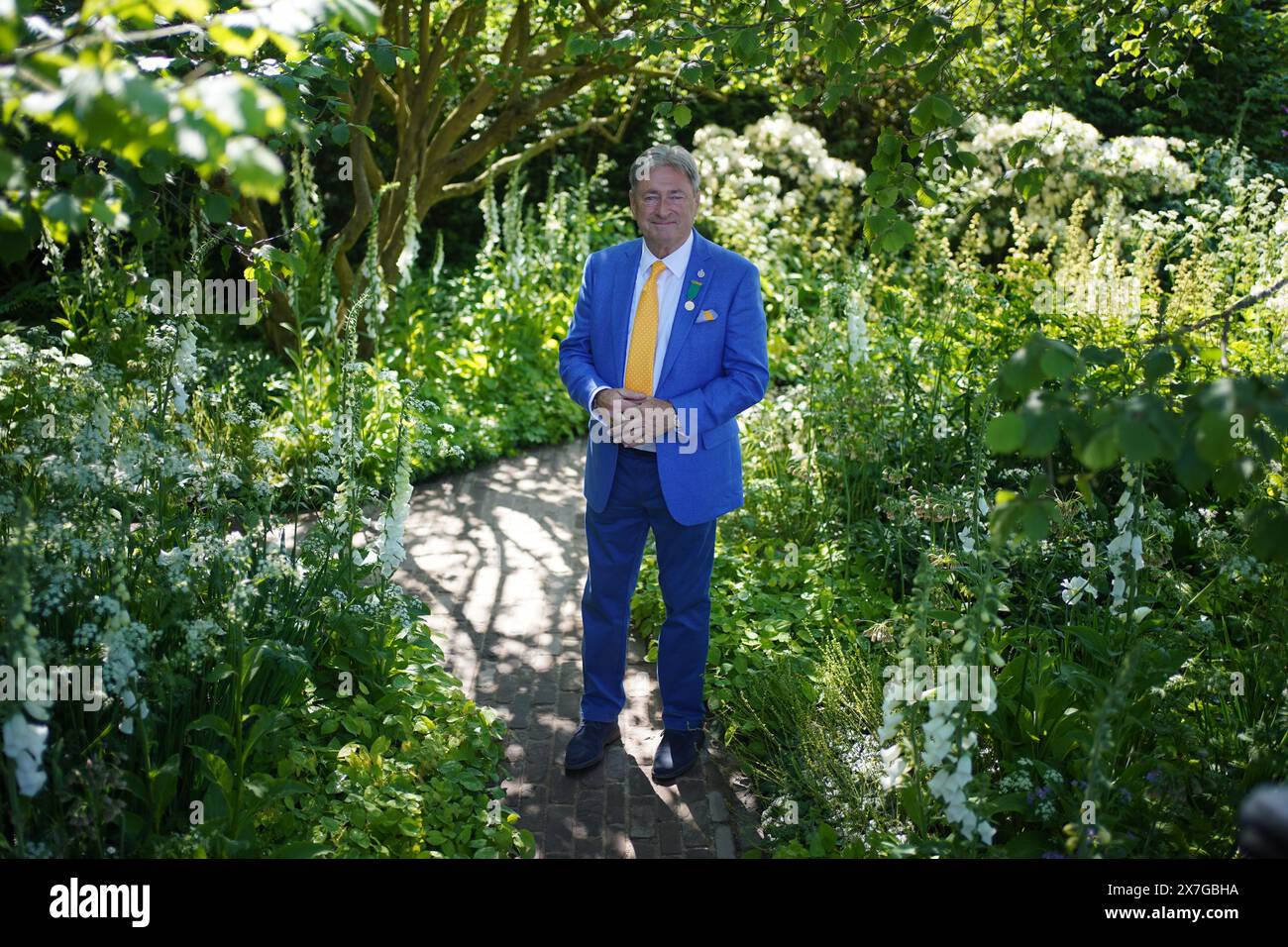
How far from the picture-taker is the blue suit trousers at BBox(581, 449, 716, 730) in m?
3.86

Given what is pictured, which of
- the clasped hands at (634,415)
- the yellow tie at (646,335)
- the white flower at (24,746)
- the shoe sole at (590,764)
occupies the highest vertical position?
the yellow tie at (646,335)

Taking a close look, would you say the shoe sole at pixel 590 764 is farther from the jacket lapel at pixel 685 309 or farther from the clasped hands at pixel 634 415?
the jacket lapel at pixel 685 309

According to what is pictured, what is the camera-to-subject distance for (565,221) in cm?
991

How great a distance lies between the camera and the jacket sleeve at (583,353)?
12.7 feet

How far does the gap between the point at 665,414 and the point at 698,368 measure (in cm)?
28

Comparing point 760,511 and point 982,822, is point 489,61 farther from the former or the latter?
point 982,822

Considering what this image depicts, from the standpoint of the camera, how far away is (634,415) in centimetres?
368

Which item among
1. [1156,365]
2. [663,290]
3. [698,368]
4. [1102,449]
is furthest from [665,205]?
[1102,449]

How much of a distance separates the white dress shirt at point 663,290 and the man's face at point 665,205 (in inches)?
2.0

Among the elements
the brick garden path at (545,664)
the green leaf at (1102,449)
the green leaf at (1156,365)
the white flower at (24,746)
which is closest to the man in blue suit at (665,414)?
the brick garden path at (545,664)

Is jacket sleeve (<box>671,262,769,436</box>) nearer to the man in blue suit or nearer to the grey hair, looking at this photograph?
the man in blue suit

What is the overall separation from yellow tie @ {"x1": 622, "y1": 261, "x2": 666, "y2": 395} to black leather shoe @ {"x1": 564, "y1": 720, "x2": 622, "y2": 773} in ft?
4.29

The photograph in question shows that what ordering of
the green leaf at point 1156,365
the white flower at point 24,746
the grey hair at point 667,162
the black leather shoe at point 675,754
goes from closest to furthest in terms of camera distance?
the white flower at point 24,746 → the green leaf at point 1156,365 → the grey hair at point 667,162 → the black leather shoe at point 675,754
